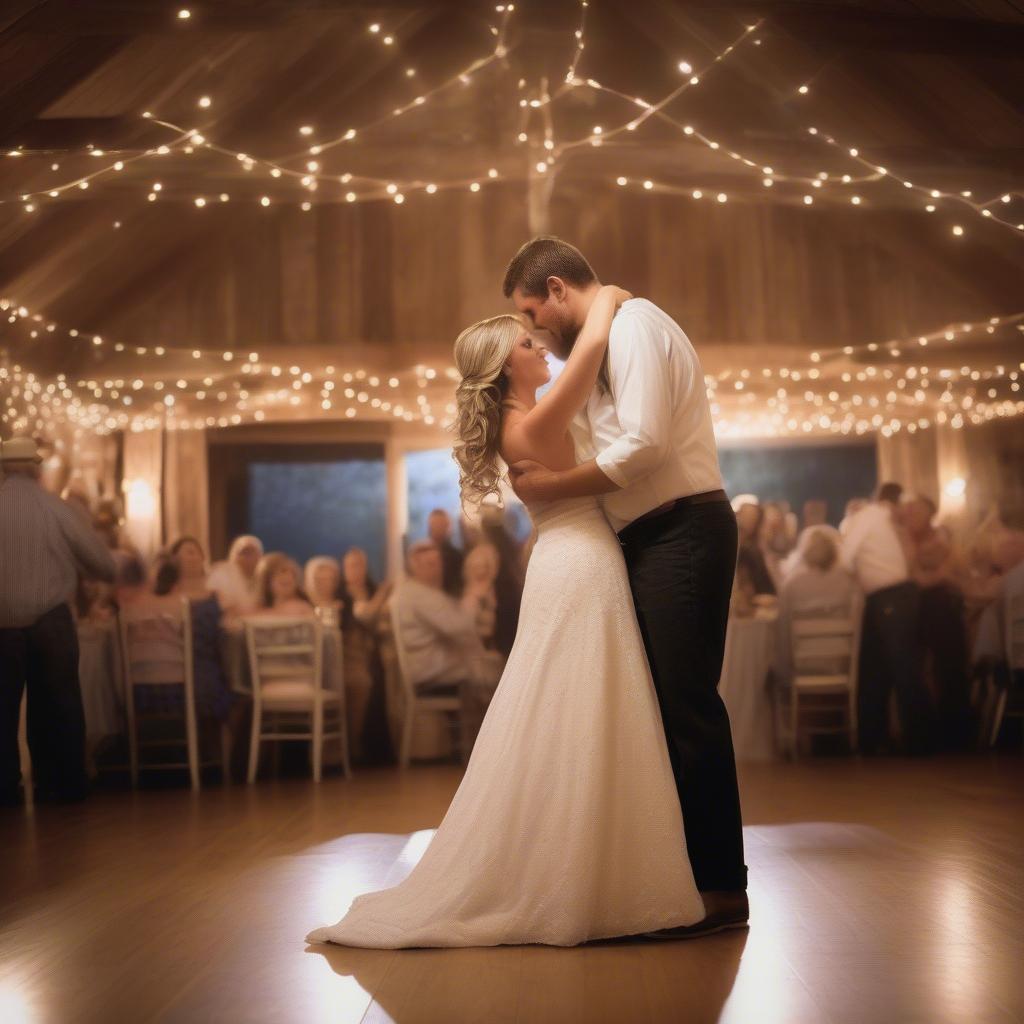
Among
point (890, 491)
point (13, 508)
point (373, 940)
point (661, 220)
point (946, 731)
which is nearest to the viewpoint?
point (373, 940)

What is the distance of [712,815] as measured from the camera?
8.80ft

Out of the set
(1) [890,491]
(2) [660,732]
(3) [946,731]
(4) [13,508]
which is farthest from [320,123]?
(2) [660,732]

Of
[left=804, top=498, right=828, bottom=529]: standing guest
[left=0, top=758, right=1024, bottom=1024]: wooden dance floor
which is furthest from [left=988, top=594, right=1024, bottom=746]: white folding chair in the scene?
[left=0, top=758, right=1024, bottom=1024]: wooden dance floor

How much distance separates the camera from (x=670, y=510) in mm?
2797

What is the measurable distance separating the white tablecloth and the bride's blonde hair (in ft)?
13.3

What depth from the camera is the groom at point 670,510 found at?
8.80ft

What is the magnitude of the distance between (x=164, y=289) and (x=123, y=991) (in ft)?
21.7

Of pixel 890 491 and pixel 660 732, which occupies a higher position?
pixel 890 491

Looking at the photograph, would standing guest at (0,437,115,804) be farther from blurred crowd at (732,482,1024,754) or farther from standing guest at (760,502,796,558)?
standing guest at (760,502,796,558)

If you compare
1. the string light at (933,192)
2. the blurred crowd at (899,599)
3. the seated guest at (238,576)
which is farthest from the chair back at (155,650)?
the string light at (933,192)

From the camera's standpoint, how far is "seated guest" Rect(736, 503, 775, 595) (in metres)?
7.44

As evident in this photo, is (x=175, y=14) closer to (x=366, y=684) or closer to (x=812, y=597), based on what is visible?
(x=366, y=684)

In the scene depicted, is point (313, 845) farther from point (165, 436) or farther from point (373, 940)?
point (165, 436)

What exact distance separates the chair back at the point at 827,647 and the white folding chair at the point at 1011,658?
29.7 inches
